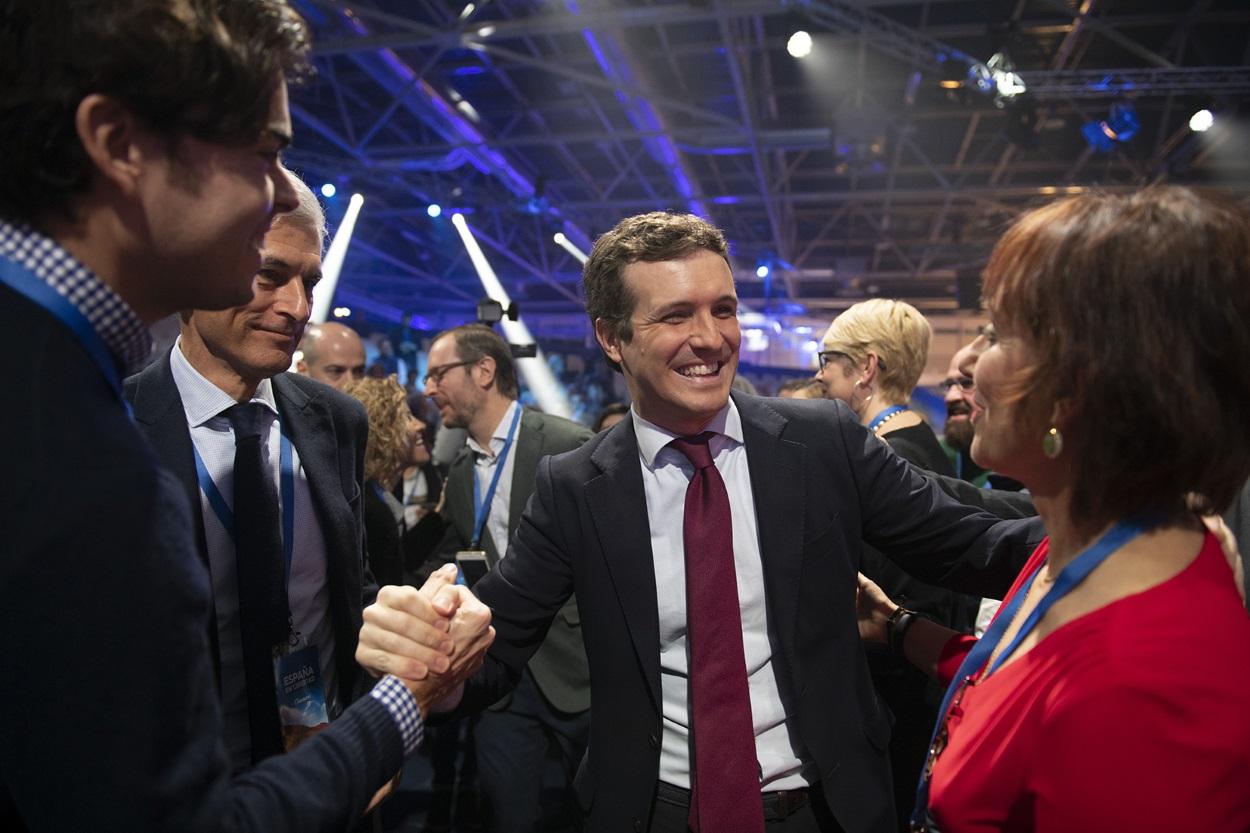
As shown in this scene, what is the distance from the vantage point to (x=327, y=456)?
6.20 ft

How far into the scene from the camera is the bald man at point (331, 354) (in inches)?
168

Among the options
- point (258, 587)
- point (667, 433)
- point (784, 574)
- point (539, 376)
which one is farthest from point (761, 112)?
point (258, 587)

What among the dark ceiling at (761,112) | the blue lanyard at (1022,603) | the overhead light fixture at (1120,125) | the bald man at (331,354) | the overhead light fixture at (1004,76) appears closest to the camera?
the blue lanyard at (1022,603)

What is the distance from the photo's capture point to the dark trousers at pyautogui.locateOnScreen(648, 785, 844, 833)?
1579 millimetres

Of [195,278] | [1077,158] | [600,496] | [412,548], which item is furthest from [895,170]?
[195,278]

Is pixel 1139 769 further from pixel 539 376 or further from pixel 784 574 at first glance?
pixel 539 376

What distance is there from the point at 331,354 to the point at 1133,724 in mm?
4126

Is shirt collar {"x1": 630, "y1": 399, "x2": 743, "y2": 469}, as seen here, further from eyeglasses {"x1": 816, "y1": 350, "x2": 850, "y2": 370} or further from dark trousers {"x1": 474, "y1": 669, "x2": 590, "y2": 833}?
dark trousers {"x1": 474, "y1": 669, "x2": 590, "y2": 833}

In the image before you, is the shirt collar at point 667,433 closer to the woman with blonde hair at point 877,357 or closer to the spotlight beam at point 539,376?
the woman with blonde hair at point 877,357

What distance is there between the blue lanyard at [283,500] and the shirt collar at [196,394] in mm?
79

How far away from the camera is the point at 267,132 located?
3.32ft

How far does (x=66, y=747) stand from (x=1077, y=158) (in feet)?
41.9

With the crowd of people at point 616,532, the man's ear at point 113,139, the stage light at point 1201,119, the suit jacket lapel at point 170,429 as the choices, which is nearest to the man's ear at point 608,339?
the crowd of people at point 616,532

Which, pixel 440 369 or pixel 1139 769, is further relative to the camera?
pixel 440 369
